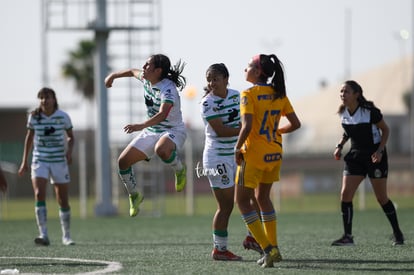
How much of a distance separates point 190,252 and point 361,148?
2.74 m

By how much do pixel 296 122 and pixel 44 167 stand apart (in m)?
5.38

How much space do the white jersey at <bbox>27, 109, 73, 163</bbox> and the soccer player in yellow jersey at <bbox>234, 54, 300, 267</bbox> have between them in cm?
499

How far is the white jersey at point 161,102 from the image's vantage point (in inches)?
445

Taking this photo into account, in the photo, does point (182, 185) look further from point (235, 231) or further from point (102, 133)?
point (102, 133)

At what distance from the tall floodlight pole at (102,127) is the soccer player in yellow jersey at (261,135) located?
16426 mm

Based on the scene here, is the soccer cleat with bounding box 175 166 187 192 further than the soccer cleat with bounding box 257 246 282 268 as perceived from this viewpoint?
Yes

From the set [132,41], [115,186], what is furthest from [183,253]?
[115,186]

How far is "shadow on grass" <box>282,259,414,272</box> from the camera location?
9.83 m

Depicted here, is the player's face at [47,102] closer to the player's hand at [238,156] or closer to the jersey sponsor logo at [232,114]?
the jersey sponsor logo at [232,114]

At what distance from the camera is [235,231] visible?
17.7m

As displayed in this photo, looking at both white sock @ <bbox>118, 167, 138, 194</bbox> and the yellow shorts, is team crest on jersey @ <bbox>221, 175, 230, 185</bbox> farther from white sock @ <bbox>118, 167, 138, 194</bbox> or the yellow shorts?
white sock @ <bbox>118, 167, 138, 194</bbox>

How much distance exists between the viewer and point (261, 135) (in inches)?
398

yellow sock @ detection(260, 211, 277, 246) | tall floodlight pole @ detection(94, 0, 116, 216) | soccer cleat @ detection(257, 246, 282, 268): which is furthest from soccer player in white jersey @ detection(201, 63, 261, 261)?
tall floodlight pole @ detection(94, 0, 116, 216)

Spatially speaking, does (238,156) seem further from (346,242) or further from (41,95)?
(41,95)
